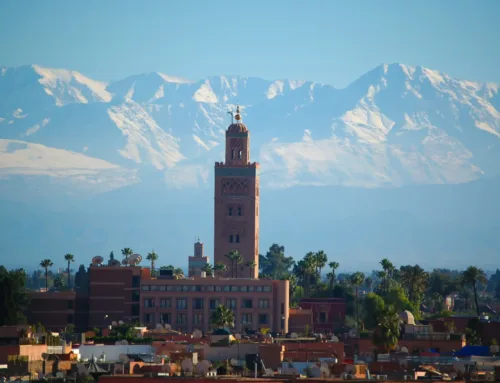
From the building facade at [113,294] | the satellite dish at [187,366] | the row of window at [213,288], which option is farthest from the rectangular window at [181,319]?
the satellite dish at [187,366]

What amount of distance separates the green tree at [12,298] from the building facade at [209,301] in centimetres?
1350

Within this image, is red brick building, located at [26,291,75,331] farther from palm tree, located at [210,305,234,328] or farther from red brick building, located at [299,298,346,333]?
red brick building, located at [299,298,346,333]

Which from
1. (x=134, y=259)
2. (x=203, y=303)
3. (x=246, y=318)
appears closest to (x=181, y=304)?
(x=203, y=303)

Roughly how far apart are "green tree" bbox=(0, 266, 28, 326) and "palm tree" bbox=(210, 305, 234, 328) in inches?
681

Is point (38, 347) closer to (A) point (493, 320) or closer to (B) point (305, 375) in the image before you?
(B) point (305, 375)

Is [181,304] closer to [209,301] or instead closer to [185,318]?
[185,318]

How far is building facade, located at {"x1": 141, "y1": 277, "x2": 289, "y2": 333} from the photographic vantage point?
188 meters

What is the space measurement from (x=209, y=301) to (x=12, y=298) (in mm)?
23865

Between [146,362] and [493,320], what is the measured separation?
2263 inches

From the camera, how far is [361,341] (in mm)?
143875

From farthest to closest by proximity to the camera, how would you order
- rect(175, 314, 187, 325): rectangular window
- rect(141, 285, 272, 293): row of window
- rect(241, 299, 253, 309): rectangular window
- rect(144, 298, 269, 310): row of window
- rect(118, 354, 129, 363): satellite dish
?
rect(141, 285, 272, 293): row of window < rect(241, 299, 253, 309): rectangular window < rect(144, 298, 269, 310): row of window < rect(175, 314, 187, 325): rectangular window < rect(118, 354, 129, 363): satellite dish

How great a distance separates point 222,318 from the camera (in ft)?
566

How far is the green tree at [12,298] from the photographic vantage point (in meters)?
168

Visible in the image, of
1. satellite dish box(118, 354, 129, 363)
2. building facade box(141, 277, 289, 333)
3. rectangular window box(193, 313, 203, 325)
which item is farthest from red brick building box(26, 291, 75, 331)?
satellite dish box(118, 354, 129, 363)
